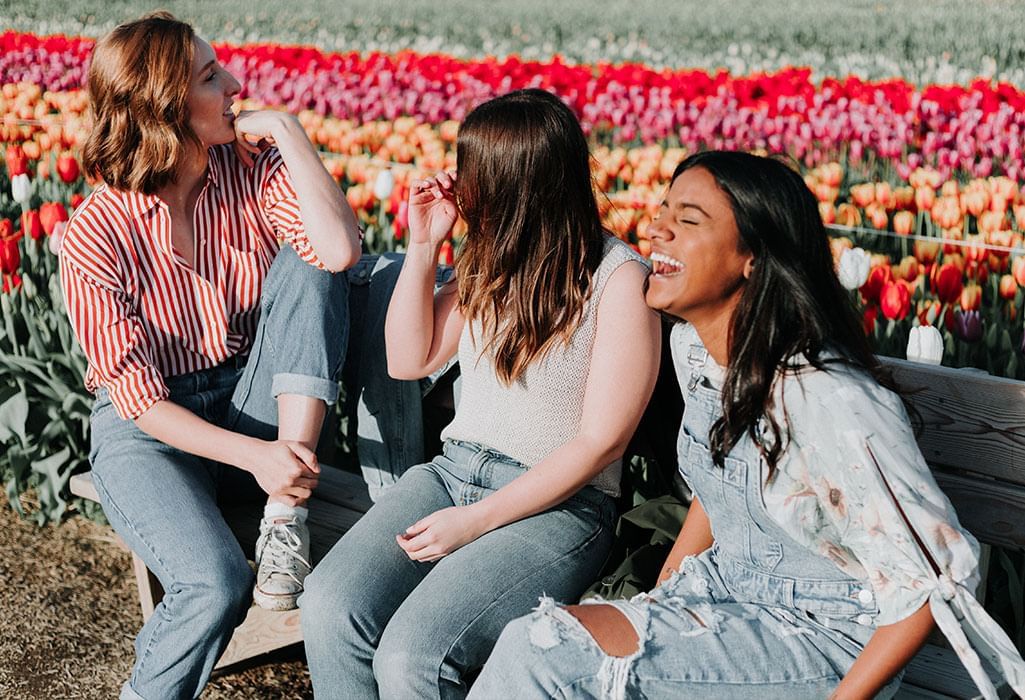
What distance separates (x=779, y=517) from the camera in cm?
186

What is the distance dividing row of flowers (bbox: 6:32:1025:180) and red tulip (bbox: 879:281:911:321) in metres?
1.79

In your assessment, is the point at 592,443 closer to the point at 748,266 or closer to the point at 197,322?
the point at 748,266

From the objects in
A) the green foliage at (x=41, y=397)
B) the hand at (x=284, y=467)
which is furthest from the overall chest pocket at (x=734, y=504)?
the green foliage at (x=41, y=397)

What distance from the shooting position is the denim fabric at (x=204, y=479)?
236 cm

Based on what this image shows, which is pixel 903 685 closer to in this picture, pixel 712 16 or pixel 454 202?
pixel 454 202

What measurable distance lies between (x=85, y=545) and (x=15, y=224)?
1634mm

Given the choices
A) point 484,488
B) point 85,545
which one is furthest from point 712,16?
point 484,488

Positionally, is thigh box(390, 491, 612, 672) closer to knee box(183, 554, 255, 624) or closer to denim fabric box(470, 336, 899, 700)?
denim fabric box(470, 336, 899, 700)

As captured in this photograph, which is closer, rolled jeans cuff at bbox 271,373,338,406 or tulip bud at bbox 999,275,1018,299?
rolled jeans cuff at bbox 271,373,338,406

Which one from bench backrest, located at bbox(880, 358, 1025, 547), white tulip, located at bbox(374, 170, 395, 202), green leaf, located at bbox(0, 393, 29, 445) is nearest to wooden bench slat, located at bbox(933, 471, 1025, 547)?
bench backrest, located at bbox(880, 358, 1025, 547)

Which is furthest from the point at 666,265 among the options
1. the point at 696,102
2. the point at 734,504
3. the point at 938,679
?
the point at 696,102

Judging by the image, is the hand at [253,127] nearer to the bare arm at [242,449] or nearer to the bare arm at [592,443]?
the bare arm at [242,449]

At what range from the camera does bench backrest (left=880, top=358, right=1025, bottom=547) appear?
2.17 metres

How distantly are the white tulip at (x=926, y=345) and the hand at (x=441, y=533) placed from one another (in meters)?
1.07
